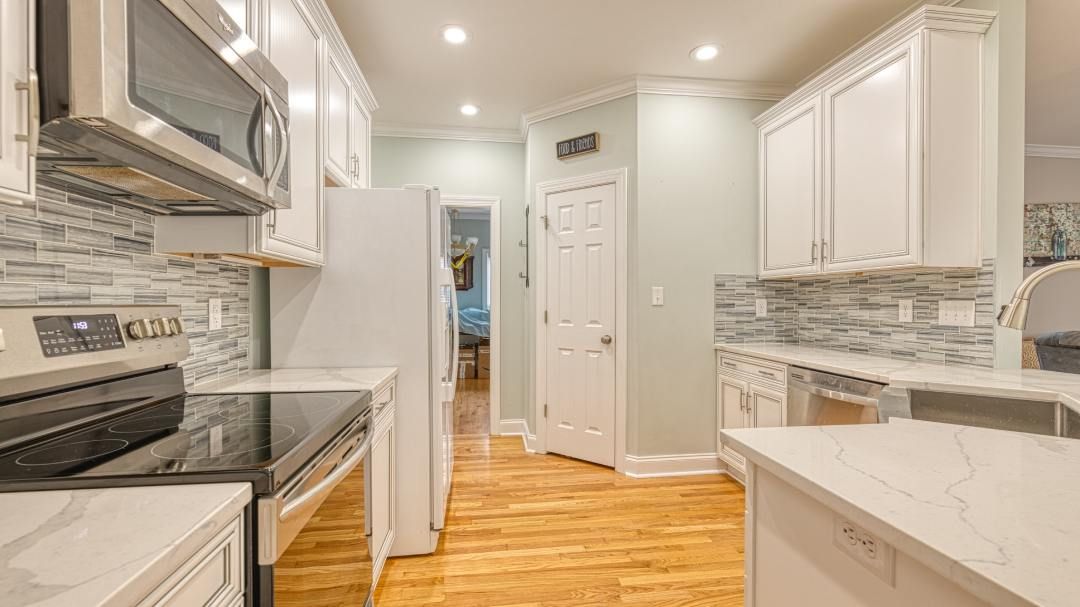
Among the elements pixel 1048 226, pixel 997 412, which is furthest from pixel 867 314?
pixel 1048 226

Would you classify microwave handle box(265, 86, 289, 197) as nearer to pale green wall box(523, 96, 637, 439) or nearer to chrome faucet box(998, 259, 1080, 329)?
chrome faucet box(998, 259, 1080, 329)

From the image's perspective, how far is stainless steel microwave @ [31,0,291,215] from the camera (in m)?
0.75

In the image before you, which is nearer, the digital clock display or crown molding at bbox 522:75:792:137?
the digital clock display

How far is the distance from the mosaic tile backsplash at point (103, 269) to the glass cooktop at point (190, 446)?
1.09ft

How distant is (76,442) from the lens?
3.33 feet

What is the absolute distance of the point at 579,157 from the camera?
11.1ft

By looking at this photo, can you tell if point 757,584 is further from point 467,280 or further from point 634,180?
point 467,280

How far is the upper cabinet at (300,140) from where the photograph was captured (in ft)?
4.77

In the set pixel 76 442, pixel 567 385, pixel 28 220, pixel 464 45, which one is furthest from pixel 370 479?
pixel 464 45

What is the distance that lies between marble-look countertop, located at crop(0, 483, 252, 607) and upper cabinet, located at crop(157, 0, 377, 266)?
34.5 inches

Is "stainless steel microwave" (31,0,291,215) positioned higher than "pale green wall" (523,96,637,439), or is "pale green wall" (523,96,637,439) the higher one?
"pale green wall" (523,96,637,439)

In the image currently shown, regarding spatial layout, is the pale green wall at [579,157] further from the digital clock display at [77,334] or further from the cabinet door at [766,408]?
the digital clock display at [77,334]

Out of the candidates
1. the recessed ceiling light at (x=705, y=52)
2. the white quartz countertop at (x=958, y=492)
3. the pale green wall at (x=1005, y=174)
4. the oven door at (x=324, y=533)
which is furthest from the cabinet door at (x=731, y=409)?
the oven door at (x=324, y=533)

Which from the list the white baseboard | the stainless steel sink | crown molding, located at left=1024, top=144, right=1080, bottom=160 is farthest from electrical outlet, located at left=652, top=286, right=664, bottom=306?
crown molding, located at left=1024, top=144, right=1080, bottom=160
